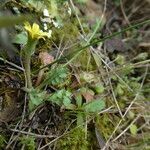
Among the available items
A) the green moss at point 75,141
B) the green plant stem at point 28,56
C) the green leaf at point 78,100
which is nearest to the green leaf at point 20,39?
the green plant stem at point 28,56

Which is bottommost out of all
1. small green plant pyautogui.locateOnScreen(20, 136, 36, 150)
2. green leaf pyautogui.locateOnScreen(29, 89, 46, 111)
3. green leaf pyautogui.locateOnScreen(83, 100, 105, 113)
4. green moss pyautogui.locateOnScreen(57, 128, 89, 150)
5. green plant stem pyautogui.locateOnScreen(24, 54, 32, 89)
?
green moss pyautogui.locateOnScreen(57, 128, 89, 150)

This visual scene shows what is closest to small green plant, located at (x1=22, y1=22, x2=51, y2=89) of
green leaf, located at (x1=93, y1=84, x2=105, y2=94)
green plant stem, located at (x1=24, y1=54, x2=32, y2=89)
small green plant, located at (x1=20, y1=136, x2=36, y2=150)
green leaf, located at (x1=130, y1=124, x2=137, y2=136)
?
green plant stem, located at (x1=24, y1=54, x2=32, y2=89)

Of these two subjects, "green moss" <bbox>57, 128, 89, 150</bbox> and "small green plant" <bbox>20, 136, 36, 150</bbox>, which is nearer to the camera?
"small green plant" <bbox>20, 136, 36, 150</bbox>

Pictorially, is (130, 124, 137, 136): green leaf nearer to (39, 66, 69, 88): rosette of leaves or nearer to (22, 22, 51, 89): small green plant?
(39, 66, 69, 88): rosette of leaves

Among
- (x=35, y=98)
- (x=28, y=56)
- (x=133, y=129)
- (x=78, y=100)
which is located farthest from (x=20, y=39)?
(x=133, y=129)

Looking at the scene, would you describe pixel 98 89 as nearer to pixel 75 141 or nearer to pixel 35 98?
pixel 75 141

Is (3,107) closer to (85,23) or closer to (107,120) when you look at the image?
(107,120)

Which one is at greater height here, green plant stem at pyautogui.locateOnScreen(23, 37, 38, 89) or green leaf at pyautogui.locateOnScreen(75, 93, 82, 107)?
green plant stem at pyautogui.locateOnScreen(23, 37, 38, 89)

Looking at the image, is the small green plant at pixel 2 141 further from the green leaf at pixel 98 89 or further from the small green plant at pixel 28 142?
the green leaf at pixel 98 89

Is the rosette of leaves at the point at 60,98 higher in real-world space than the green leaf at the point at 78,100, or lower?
higher
